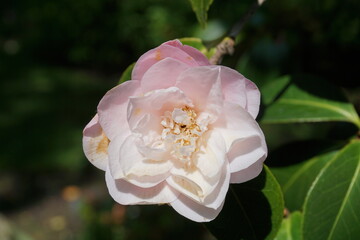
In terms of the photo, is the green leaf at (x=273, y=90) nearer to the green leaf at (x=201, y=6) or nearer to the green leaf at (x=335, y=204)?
the green leaf at (x=335, y=204)

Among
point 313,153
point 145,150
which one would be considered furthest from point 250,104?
point 313,153

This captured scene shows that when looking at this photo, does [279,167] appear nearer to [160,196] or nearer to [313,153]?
[313,153]

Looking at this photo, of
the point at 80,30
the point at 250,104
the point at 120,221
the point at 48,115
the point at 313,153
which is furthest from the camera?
the point at 80,30

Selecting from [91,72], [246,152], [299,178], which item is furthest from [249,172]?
[91,72]

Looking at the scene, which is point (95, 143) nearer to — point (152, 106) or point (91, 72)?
point (152, 106)

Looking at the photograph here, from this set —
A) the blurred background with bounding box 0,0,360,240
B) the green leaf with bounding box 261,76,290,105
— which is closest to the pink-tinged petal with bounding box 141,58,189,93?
the blurred background with bounding box 0,0,360,240

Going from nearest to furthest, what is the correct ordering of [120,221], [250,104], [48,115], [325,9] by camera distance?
[250,104] < [325,9] < [120,221] < [48,115]

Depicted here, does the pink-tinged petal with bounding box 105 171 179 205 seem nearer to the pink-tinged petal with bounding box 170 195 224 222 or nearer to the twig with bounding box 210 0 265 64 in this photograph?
the pink-tinged petal with bounding box 170 195 224 222
